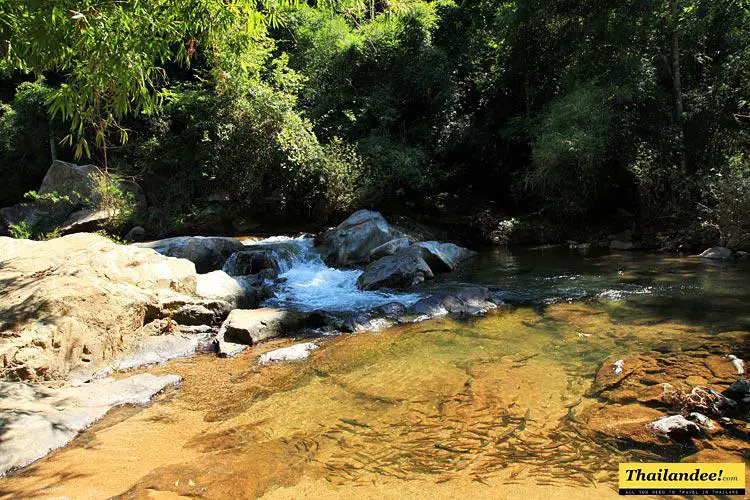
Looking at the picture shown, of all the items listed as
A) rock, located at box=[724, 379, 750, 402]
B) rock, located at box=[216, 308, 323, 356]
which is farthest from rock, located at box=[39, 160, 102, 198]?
rock, located at box=[724, 379, 750, 402]

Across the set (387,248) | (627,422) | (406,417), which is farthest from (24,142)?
(627,422)

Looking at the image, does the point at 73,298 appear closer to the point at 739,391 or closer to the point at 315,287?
the point at 315,287

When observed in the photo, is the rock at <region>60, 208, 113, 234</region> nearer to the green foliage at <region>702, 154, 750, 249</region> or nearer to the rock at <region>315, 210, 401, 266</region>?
the rock at <region>315, 210, 401, 266</region>

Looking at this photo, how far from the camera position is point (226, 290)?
6867 millimetres

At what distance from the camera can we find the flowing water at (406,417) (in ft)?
8.61

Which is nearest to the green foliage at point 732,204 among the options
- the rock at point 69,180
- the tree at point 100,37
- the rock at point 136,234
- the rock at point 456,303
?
the rock at point 456,303

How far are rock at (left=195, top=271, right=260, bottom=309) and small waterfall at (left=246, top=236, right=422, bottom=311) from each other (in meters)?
0.53

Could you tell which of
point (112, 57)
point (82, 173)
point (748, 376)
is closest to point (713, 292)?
point (748, 376)

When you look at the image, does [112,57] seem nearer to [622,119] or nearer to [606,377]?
[606,377]

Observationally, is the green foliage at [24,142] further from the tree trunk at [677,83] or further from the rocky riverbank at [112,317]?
the tree trunk at [677,83]

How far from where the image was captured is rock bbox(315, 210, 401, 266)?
34.9ft

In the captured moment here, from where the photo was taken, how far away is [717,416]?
299cm

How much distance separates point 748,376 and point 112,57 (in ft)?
18.3

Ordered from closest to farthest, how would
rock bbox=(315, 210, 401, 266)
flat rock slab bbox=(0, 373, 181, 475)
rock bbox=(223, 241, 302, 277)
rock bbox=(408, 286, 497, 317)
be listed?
flat rock slab bbox=(0, 373, 181, 475), rock bbox=(408, 286, 497, 317), rock bbox=(223, 241, 302, 277), rock bbox=(315, 210, 401, 266)
